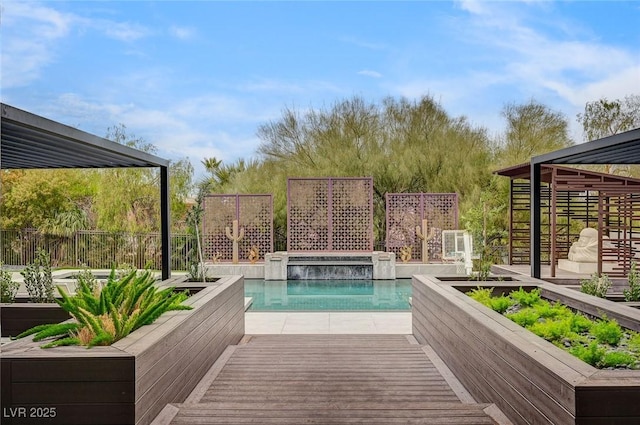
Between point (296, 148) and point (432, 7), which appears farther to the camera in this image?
point (432, 7)

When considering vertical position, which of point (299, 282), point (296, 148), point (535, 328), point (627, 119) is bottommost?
point (299, 282)

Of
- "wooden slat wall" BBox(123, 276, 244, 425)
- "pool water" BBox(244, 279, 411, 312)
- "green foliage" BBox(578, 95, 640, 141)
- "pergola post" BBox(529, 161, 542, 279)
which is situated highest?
"green foliage" BBox(578, 95, 640, 141)

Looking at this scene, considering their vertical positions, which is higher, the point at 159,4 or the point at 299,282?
the point at 159,4

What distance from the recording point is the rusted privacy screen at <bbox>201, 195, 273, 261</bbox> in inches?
596

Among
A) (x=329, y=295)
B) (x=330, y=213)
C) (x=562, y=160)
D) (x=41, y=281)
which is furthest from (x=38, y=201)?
(x=562, y=160)

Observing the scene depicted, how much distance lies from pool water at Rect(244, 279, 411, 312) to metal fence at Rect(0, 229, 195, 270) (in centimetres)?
403

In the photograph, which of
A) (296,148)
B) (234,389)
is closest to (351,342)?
(234,389)

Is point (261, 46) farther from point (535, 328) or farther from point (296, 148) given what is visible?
point (535, 328)

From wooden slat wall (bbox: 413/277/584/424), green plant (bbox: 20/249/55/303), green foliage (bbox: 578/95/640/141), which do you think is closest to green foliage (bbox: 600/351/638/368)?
wooden slat wall (bbox: 413/277/584/424)

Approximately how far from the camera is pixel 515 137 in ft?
65.6

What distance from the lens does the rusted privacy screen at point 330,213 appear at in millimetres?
15125

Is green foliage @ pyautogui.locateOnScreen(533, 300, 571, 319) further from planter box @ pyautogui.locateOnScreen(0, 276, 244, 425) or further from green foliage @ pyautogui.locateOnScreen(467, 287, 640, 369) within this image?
planter box @ pyautogui.locateOnScreen(0, 276, 244, 425)

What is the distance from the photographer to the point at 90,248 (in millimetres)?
16562

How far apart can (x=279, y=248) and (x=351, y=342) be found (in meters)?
11.6
